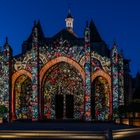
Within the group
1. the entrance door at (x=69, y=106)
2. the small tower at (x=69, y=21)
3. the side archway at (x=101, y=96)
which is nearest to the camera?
the side archway at (x=101, y=96)

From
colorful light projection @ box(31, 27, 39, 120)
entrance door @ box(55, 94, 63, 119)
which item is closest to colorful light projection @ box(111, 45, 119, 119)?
entrance door @ box(55, 94, 63, 119)

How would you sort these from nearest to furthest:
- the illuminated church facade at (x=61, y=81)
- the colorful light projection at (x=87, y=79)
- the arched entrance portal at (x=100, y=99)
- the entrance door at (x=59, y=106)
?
the colorful light projection at (x=87, y=79)
the illuminated church facade at (x=61, y=81)
the arched entrance portal at (x=100, y=99)
the entrance door at (x=59, y=106)

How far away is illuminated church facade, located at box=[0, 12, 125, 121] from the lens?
44562 millimetres

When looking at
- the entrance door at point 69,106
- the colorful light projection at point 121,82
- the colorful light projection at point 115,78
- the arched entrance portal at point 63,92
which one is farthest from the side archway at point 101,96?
the entrance door at point 69,106

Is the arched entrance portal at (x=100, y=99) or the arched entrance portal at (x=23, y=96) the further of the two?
the arched entrance portal at (x=23, y=96)

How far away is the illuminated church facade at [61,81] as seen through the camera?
44562 mm

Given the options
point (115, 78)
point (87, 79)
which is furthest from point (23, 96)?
point (115, 78)

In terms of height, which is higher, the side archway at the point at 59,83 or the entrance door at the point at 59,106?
the side archway at the point at 59,83

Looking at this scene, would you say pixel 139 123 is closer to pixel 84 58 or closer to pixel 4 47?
pixel 84 58

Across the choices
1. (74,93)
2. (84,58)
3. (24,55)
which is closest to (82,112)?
A: (74,93)

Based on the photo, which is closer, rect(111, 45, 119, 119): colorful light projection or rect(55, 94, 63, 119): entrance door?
rect(111, 45, 119, 119): colorful light projection

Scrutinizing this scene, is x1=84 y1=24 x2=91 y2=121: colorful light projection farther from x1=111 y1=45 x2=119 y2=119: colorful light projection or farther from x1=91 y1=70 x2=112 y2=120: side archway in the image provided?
x1=111 y1=45 x2=119 y2=119: colorful light projection

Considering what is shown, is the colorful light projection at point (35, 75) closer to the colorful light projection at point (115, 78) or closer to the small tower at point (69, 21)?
the colorful light projection at point (115, 78)

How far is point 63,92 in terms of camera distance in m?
46.1
